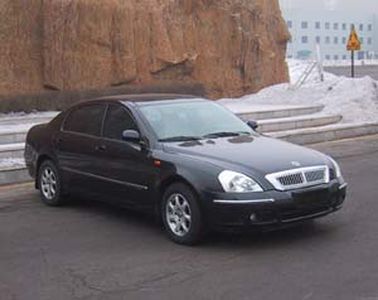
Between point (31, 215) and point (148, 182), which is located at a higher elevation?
point (148, 182)

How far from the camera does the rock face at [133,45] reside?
18406mm

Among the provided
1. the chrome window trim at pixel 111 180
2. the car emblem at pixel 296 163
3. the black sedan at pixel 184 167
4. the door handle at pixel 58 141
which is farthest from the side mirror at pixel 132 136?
the car emblem at pixel 296 163

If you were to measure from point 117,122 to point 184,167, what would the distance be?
146 cm

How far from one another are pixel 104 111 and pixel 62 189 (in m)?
1.18

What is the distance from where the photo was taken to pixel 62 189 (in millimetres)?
8898

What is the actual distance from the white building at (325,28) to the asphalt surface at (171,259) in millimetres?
94343

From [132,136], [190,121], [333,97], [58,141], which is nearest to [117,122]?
[132,136]

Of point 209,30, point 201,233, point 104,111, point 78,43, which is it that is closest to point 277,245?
point 201,233

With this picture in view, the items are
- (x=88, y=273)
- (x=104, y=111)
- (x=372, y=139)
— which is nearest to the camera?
(x=88, y=273)

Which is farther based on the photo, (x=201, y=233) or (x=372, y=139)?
(x=372, y=139)

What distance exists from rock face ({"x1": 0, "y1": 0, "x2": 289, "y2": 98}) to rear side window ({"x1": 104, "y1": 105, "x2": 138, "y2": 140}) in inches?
402

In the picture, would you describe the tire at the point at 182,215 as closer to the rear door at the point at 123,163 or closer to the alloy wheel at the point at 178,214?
the alloy wheel at the point at 178,214

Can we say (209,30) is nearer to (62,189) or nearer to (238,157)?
(62,189)

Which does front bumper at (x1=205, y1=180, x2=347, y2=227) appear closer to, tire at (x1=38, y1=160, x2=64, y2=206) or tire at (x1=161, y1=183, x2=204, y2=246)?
tire at (x1=161, y1=183, x2=204, y2=246)
